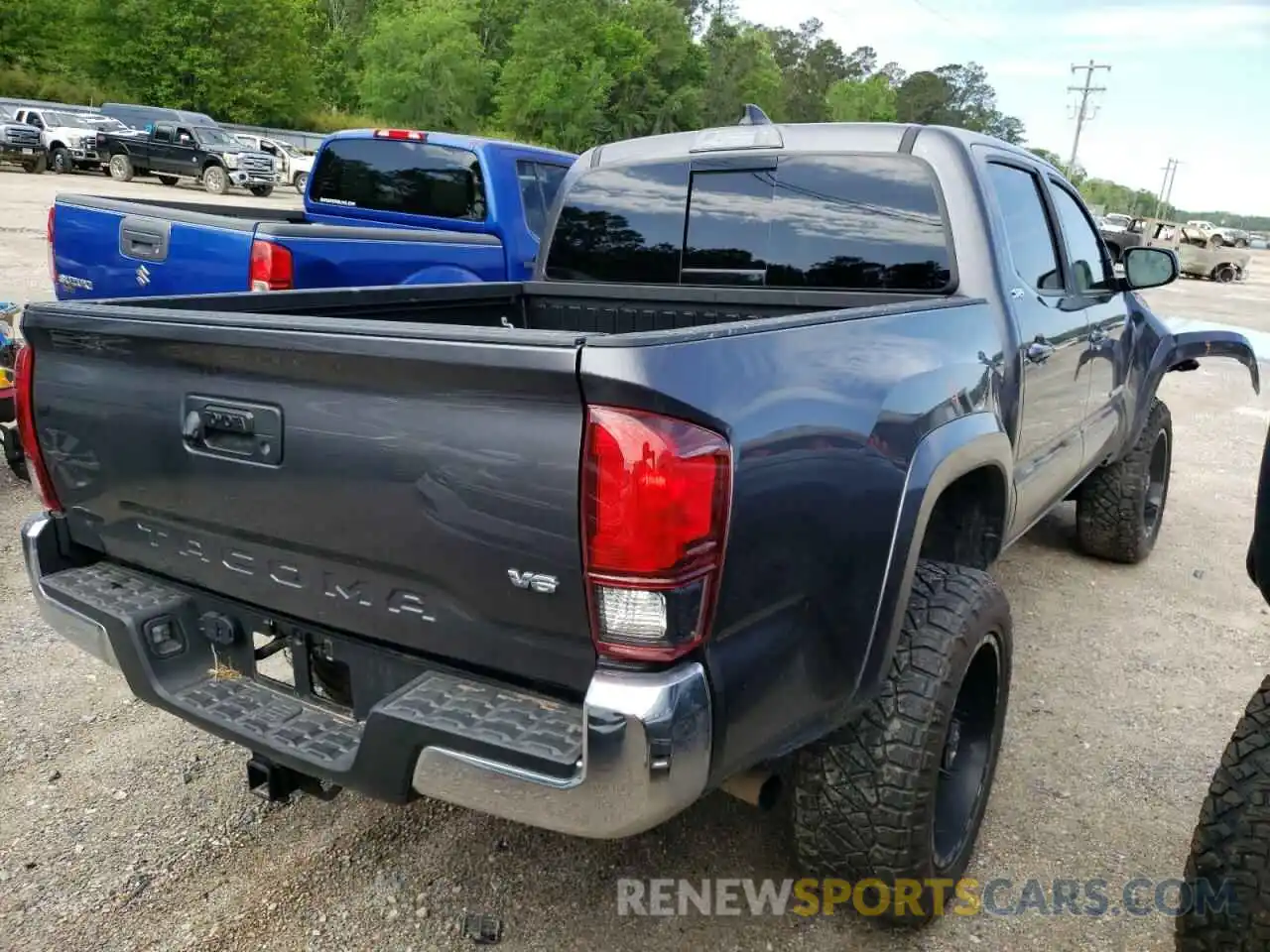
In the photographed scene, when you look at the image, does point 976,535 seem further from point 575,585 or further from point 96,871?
point 96,871

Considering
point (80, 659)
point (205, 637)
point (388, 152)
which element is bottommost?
point (80, 659)

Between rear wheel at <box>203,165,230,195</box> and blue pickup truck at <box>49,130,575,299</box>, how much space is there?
841 inches

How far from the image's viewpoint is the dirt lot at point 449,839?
2498 mm

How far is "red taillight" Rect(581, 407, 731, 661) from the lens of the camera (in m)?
1.71

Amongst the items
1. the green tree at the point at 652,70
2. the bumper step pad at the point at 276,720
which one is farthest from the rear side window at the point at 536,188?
the green tree at the point at 652,70

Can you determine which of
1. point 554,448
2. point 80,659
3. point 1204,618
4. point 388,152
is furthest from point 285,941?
point 388,152

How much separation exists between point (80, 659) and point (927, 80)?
5013 inches

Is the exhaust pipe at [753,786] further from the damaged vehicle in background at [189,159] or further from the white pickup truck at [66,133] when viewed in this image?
the white pickup truck at [66,133]

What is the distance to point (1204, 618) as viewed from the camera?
4656 millimetres

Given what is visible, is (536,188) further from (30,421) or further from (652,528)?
(652,528)

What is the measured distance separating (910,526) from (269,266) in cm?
398

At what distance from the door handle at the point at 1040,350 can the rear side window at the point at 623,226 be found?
1297 mm

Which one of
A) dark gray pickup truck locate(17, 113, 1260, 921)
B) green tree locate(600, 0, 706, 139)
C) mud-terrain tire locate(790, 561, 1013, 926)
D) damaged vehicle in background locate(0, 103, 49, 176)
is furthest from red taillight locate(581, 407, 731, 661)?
green tree locate(600, 0, 706, 139)

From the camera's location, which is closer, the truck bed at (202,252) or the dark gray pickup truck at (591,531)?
the dark gray pickup truck at (591,531)
